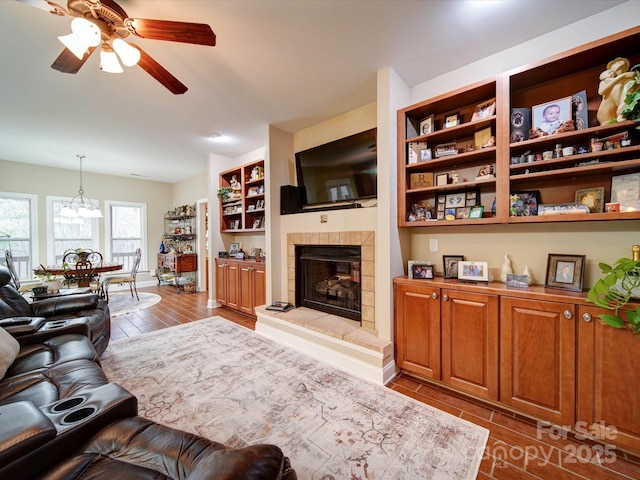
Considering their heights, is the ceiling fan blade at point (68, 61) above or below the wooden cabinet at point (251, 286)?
above

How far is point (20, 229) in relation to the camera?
5230 mm

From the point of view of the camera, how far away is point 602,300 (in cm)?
147

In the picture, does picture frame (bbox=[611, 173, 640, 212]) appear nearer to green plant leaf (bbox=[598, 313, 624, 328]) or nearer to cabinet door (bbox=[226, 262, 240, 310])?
green plant leaf (bbox=[598, 313, 624, 328])

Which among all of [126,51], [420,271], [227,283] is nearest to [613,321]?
[420,271]

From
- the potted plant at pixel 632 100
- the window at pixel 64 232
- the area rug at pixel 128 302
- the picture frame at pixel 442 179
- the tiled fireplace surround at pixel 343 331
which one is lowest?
the area rug at pixel 128 302

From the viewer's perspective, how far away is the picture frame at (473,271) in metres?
2.05

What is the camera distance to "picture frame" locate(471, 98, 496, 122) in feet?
6.59

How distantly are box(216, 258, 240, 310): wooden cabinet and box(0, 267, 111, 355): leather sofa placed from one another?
69.7 inches

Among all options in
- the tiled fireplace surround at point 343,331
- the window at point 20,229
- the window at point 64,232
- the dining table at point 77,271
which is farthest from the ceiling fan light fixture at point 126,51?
the window at point 20,229

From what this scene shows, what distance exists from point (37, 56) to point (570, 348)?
459 centimetres

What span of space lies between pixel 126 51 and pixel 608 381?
357 cm

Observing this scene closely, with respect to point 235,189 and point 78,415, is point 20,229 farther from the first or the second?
point 78,415

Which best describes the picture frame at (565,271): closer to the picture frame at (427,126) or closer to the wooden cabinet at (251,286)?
the picture frame at (427,126)

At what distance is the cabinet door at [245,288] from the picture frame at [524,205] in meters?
3.37
